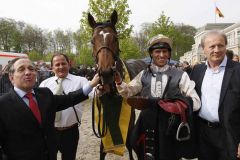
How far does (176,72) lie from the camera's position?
2.88m

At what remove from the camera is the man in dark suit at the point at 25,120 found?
241 centimetres

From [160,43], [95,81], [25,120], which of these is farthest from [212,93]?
[25,120]

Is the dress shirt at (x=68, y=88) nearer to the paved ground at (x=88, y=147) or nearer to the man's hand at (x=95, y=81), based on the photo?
the man's hand at (x=95, y=81)

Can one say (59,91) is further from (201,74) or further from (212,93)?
(212,93)

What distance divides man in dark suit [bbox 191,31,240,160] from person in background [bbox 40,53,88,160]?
1.60 m

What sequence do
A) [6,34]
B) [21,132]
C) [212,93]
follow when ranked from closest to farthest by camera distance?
[21,132]
[212,93]
[6,34]

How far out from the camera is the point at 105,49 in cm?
351

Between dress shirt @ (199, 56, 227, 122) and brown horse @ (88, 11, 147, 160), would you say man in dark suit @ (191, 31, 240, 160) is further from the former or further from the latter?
brown horse @ (88, 11, 147, 160)

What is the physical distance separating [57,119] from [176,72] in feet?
5.36

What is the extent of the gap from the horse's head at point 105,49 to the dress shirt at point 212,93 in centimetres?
108

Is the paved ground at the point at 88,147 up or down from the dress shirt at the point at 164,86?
down

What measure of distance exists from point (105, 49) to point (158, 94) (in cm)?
101

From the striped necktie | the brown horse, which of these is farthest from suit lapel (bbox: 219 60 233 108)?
the striped necktie

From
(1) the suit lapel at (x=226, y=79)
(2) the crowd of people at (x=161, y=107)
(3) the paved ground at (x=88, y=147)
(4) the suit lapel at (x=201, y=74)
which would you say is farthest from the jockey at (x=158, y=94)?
(3) the paved ground at (x=88, y=147)
